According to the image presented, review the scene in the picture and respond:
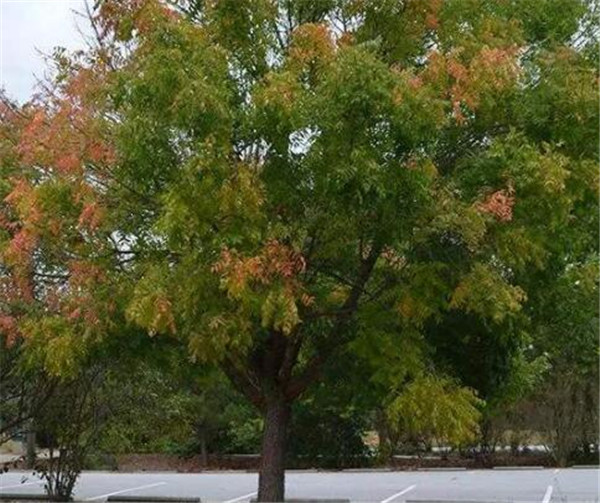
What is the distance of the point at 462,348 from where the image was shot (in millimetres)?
12188

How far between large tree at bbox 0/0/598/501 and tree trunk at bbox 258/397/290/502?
982 mm

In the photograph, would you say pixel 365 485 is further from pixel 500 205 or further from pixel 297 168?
pixel 500 205

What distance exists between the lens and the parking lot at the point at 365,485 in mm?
19969

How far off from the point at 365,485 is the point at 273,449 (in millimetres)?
12040

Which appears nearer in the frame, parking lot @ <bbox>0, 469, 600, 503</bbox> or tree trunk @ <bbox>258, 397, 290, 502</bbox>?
tree trunk @ <bbox>258, 397, 290, 502</bbox>


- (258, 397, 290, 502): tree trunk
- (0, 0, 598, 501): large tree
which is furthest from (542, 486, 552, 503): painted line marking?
(0, 0, 598, 501): large tree

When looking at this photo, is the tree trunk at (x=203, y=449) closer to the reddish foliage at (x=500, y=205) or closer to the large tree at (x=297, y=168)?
the large tree at (x=297, y=168)

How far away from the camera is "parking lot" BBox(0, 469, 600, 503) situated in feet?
65.5

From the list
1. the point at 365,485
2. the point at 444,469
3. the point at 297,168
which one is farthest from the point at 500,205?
the point at 444,469

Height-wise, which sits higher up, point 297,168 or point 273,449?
point 297,168

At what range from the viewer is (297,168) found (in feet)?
32.8

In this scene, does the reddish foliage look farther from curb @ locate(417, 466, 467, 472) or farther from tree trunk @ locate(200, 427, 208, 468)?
tree trunk @ locate(200, 427, 208, 468)

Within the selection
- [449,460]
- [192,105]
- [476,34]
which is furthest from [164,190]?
[449,460]

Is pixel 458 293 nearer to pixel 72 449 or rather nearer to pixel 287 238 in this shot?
pixel 287 238
